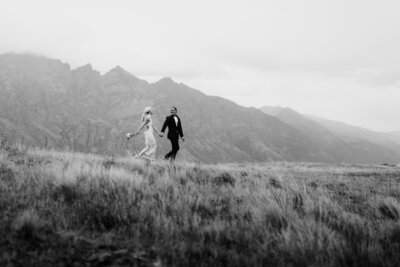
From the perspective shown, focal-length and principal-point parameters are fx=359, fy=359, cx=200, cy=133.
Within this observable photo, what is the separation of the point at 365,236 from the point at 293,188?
10.2ft

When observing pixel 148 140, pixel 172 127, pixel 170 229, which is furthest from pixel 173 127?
pixel 170 229

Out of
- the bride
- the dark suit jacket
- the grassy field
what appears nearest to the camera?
the grassy field

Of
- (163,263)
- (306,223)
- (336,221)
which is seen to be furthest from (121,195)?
(336,221)

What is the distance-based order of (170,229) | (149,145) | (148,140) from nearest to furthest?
(170,229), (148,140), (149,145)

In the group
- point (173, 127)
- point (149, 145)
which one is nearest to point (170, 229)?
point (173, 127)

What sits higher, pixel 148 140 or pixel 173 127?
pixel 173 127

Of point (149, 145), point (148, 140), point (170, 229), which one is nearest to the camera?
point (170, 229)

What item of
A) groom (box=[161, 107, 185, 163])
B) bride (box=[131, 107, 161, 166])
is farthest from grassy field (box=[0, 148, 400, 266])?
groom (box=[161, 107, 185, 163])

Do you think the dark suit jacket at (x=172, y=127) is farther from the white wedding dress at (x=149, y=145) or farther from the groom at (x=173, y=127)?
the white wedding dress at (x=149, y=145)

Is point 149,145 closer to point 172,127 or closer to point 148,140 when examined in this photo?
point 148,140

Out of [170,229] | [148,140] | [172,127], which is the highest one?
[172,127]

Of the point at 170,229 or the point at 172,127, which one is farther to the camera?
the point at 172,127

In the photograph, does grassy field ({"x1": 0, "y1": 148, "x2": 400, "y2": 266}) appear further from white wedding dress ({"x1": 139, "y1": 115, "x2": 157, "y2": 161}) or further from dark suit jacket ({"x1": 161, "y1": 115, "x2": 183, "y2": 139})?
dark suit jacket ({"x1": 161, "y1": 115, "x2": 183, "y2": 139})

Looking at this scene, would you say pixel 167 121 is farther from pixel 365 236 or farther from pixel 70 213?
pixel 365 236
